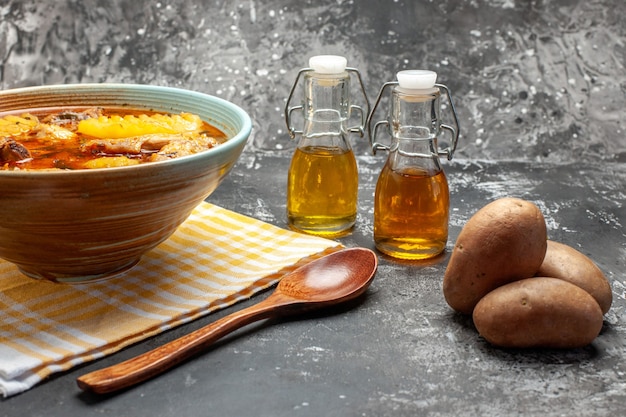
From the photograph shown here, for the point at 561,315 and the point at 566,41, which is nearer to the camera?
the point at 561,315

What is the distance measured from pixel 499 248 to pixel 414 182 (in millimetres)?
361

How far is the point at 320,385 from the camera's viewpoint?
1.26 m

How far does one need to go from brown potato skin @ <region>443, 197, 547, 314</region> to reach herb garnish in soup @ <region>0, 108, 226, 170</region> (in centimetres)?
50

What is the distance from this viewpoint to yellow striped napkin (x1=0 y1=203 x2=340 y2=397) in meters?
1.31

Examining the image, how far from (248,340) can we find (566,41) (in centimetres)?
159

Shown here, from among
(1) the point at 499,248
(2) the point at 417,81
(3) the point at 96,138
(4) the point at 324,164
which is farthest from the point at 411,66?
(1) the point at 499,248

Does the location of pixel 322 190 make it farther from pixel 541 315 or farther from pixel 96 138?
pixel 541 315

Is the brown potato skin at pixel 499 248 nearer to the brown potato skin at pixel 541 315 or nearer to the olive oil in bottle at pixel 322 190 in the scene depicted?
the brown potato skin at pixel 541 315

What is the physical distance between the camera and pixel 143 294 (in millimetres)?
1515

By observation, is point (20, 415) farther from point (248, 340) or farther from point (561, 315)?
point (561, 315)

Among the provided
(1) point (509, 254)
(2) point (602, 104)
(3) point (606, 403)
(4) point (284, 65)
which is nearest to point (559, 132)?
(2) point (602, 104)

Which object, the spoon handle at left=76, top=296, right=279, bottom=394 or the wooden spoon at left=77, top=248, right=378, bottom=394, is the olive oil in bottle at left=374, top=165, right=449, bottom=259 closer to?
the wooden spoon at left=77, top=248, right=378, bottom=394

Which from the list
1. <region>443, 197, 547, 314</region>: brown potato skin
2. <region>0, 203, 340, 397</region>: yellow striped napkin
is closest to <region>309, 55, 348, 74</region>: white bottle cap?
<region>0, 203, 340, 397</region>: yellow striped napkin

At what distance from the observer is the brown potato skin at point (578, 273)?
4.62ft
